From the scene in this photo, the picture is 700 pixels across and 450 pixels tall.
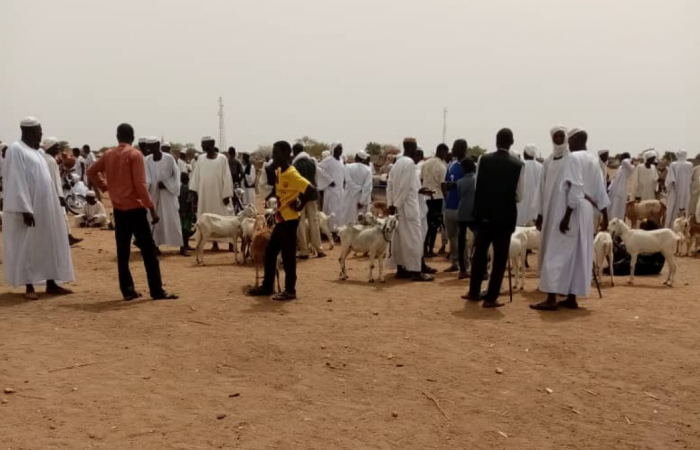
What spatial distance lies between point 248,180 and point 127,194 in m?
8.28

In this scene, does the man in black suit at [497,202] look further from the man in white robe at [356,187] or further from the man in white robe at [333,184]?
the man in white robe at [356,187]

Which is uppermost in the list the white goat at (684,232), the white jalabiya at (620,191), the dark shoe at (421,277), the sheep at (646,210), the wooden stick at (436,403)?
the white jalabiya at (620,191)

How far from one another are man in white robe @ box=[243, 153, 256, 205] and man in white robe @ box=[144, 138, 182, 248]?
12.6 feet

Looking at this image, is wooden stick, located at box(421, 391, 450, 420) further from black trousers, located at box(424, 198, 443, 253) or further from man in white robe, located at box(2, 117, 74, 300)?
black trousers, located at box(424, 198, 443, 253)

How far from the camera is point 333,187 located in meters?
14.5

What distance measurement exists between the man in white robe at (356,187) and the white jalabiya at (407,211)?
15.9 feet

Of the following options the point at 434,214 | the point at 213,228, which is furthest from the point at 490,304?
the point at 213,228

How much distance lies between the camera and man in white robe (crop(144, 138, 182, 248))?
11.8m

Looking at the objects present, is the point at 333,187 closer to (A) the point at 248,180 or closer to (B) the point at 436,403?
(A) the point at 248,180

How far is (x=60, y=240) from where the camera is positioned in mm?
8289

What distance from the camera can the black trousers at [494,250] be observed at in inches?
308

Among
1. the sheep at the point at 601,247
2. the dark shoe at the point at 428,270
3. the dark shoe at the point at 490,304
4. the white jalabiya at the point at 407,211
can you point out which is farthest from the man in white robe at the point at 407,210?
the sheep at the point at 601,247

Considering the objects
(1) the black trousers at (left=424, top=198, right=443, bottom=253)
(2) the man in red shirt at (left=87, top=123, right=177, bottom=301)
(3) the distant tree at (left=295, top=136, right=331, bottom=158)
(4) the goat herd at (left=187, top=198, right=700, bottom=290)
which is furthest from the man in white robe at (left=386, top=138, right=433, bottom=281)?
(3) the distant tree at (left=295, top=136, right=331, bottom=158)

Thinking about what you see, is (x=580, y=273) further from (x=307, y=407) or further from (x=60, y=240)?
(x=60, y=240)
